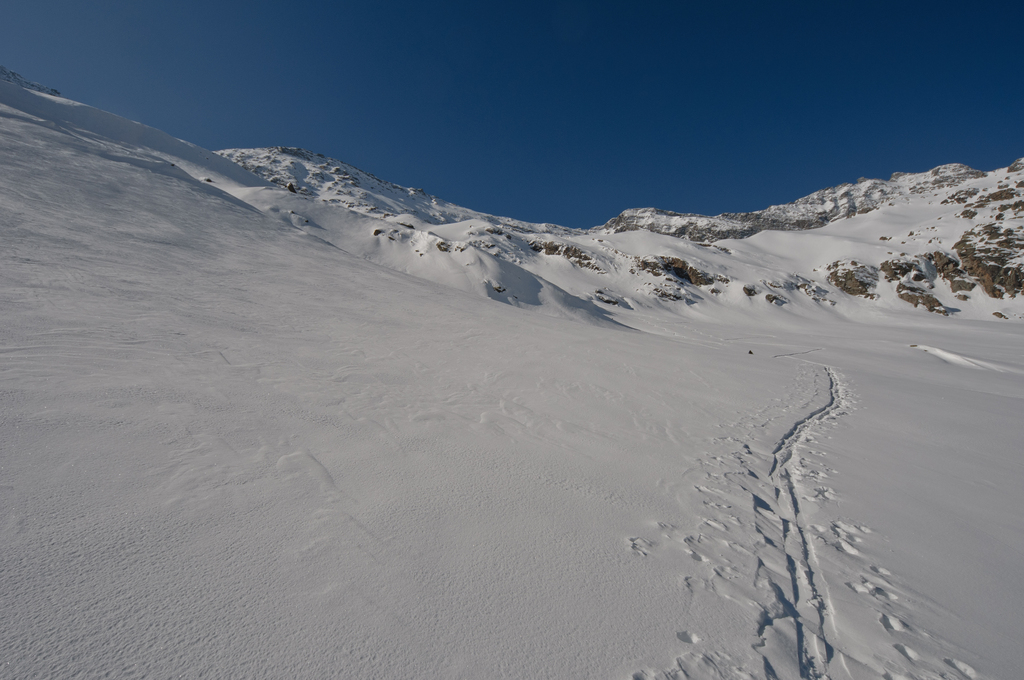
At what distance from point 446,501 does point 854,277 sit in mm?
60329

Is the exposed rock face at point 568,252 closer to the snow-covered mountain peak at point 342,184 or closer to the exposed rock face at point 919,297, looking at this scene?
the exposed rock face at point 919,297

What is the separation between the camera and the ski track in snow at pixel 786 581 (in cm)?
231

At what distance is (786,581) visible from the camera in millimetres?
2986

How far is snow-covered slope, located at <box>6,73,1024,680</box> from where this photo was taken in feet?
7.15

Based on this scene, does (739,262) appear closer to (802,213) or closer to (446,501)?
(446,501)

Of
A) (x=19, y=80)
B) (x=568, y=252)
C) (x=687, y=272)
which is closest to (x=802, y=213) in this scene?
(x=687, y=272)

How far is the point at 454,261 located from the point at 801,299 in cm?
3977

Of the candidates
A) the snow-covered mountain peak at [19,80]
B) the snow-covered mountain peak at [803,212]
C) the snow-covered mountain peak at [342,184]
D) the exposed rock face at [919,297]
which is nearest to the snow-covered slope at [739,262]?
the exposed rock face at [919,297]

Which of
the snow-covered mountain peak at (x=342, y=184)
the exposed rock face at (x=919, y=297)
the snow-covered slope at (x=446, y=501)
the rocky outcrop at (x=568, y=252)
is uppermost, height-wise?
the snow-covered mountain peak at (x=342, y=184)

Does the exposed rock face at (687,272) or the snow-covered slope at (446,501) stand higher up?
the exposed rock face at (687,272)

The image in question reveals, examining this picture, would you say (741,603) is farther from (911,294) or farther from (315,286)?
(911,294)

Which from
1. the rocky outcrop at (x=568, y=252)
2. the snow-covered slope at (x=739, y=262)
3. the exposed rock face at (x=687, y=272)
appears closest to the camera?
the snow-covered slope at (x=739, y=262)

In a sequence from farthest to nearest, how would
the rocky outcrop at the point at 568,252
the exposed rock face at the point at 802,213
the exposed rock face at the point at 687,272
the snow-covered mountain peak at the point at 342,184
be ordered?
the exposed rock face at the point at 802,213 → the snow-covered mountain peak at the point at 342,184 → the rocky outcrop at the point at 568,252 → the exposed rock face at the point at 687,272

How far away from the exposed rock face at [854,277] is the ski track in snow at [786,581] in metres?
55.0
